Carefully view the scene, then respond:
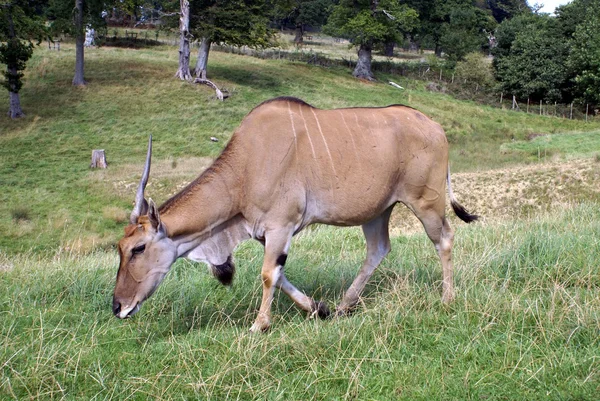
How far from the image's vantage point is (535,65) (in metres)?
52.0

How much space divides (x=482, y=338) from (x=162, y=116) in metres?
29.9

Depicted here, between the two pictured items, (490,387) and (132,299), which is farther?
(132,299)

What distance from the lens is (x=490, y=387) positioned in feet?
14.5

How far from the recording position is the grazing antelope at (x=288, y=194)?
579cm

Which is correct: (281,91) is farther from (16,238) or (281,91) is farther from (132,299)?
(132,299)

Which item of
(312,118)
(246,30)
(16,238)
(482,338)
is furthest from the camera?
(246,30)

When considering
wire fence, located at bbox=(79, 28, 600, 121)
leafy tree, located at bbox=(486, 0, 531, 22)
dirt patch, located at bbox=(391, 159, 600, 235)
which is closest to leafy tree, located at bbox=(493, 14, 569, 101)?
wire fence, located at bbox=(79, 28, 600, 121)

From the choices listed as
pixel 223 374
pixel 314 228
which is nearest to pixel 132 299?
pixel 223 374

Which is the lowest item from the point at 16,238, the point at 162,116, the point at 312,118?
the point at 16,238

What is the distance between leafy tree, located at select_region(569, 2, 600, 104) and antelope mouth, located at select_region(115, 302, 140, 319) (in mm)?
47396

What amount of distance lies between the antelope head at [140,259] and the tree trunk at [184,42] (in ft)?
113

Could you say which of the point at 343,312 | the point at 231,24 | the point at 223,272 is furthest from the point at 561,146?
the point at 223,272

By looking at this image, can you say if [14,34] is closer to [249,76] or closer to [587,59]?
[249,76]

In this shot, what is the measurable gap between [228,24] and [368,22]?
13.6 m
